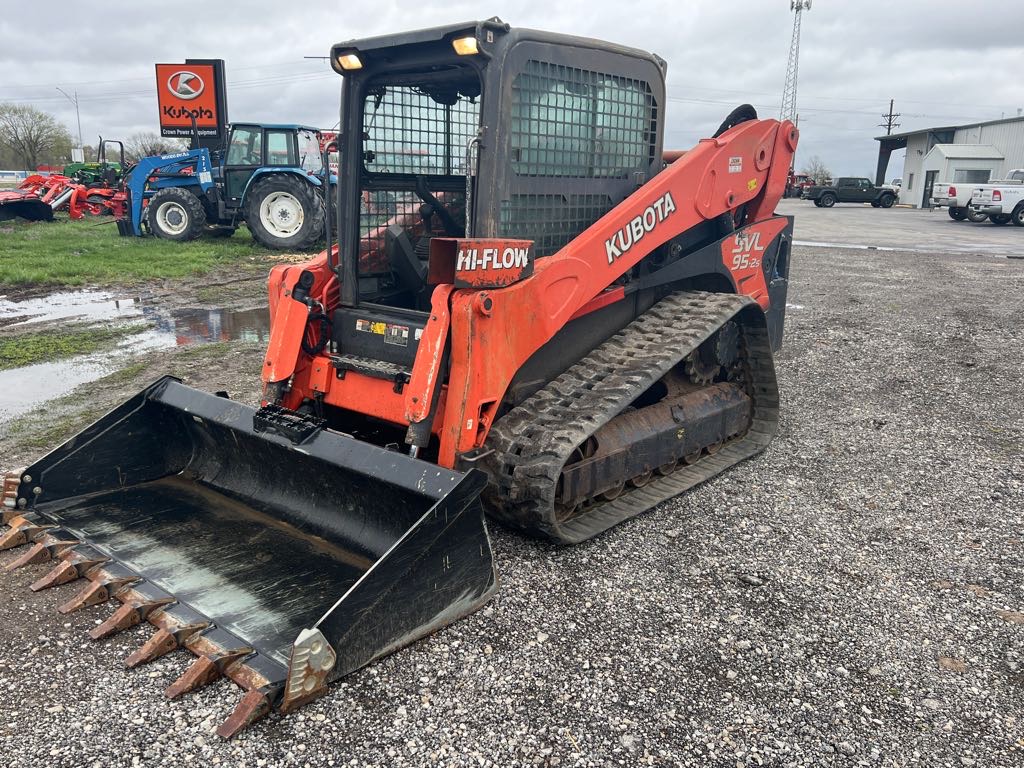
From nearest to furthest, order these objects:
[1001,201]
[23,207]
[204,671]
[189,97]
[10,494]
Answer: [204,671] → [10,494] → [23,207] → [189,97] → [1001,201]

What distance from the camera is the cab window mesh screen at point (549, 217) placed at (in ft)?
13.7

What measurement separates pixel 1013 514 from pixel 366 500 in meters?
3.49

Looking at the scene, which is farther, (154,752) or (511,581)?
(511,581)

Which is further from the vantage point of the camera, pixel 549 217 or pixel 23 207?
pixel 23 207

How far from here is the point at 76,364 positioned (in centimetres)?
753

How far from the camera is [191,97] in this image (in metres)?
22.5

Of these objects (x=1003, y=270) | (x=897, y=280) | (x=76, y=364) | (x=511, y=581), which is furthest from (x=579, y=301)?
(x=1003, y=270)

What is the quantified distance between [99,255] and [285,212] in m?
3.24

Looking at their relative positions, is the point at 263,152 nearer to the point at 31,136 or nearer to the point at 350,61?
the point at 350,61

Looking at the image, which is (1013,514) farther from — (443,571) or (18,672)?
(18,672)

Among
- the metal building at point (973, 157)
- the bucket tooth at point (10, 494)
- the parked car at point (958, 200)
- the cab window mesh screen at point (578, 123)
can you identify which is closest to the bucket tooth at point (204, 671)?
the bucket tooth at point (10, 494)

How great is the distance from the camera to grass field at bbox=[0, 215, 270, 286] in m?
12.3

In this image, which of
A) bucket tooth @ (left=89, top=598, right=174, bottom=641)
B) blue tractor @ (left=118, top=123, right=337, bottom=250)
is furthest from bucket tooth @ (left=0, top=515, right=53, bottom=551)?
blue tractor @ (left=118, top=123, right=337, bottom=250)

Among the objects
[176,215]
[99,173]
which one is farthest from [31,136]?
[176,215]
